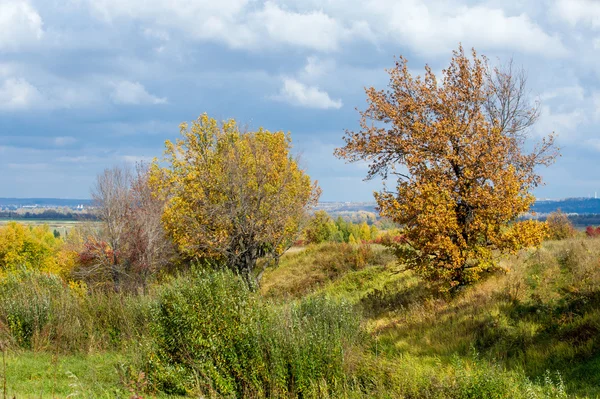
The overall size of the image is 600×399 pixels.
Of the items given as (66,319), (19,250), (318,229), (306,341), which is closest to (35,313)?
(66,319)

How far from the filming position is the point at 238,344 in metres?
11.4

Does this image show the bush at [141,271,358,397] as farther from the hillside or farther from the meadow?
the hillside

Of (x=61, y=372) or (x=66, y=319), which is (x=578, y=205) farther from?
(x=61, y=372)

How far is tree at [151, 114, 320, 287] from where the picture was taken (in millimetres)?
29594

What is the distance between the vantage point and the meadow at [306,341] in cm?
1075

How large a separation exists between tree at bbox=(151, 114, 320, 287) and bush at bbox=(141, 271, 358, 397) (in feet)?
51.8

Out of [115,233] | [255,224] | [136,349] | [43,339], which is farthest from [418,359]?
[115,233]

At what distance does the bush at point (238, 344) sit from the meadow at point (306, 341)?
3cm

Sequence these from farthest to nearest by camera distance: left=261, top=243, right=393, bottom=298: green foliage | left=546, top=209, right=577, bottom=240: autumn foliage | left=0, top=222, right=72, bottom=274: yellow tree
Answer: left=0, top=222, right=72, bottom=274: yellow tree < left=546, top=209, right=577, bottom=240: autumn foliage < left=261, top=243, right=393, bottom=298: green foliage

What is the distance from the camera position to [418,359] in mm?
13742

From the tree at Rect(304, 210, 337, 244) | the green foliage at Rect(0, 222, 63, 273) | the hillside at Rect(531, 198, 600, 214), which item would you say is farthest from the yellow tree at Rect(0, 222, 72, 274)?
the hillside at Rect(531, 198, 600, 214)

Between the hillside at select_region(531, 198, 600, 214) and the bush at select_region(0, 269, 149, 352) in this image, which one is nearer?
the bush at select_region(0, 269, 149, 352)

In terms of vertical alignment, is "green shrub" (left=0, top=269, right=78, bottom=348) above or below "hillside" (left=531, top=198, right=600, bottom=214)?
below

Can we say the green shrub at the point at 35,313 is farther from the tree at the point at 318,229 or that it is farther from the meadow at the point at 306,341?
the tree at the point at 318,229
